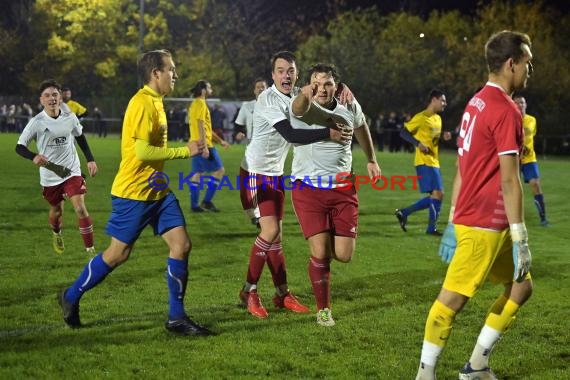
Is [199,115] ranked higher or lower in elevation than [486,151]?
lower

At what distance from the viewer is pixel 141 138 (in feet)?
20.0

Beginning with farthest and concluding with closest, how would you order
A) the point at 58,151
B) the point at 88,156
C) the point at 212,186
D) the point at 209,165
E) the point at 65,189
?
1. the point at 209,165
2. the point at 212,186
3. the point at 58,151
4. the point at 65,189
5. the point at 88,156

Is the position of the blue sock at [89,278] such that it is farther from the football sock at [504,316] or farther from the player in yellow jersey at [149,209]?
the football sock at [504,316]

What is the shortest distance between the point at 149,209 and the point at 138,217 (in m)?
0.11

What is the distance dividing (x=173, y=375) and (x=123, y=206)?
1.56 metres

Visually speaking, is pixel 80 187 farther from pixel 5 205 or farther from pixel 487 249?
pixel 487 249

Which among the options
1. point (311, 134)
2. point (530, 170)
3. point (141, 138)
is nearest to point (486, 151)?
point (311, 134)

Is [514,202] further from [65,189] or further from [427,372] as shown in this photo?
[65,189]

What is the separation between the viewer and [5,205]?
14.8 m

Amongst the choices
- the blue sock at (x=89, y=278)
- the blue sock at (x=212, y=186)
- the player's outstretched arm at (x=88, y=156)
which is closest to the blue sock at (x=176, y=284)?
the blue sock at (x=89, y=278)

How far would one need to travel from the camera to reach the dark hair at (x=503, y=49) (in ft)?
14.9

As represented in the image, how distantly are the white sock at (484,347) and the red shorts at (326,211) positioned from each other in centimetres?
186

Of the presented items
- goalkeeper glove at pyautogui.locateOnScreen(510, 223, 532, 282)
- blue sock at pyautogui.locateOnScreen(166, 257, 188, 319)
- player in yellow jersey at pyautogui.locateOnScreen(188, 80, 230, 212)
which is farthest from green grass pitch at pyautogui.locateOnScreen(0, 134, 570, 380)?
player in yellow jersey at pyautogui.locateOnScreen(188, 80, 230, 212)

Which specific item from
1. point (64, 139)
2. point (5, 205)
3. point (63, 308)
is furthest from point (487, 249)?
point (5, 205)
